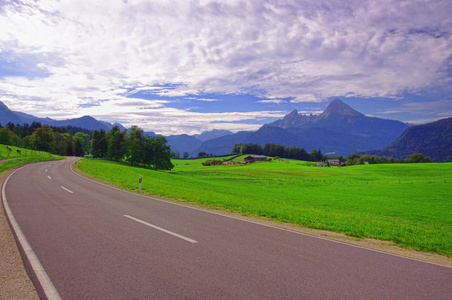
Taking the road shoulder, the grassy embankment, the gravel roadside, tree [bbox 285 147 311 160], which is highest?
tree [bbox 285 147 311 160]

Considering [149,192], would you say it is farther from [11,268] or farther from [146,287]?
[146,287]

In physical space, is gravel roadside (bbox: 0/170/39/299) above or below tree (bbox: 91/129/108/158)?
below

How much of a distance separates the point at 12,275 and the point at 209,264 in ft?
13.3

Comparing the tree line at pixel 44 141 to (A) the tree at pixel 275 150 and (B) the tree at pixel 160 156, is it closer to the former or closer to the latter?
(B) the tree at pixel 160 156

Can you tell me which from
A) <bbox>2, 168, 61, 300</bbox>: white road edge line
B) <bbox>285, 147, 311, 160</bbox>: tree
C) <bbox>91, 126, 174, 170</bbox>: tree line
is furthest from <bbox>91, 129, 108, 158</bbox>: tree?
<bbox>285, 147, 311, 160</bbox>: tree

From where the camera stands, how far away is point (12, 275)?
510 centimetres

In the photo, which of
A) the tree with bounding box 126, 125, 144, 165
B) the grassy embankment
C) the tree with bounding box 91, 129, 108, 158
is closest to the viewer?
the grassy embankment

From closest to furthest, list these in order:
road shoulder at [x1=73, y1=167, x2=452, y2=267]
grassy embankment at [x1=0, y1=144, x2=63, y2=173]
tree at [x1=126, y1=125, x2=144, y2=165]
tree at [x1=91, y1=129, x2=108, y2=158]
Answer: road shoulder at [x1=73, y1=167, x2=452, y2=267]
grassy embankment at [x1=0, y1=144, x2=63, y2=173]
tree at [x1=126, y1=125, x2=144, y2=165]
tree at [x1=91, y1=129, x2=108, y2=158]

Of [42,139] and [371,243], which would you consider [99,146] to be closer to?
[42,139]

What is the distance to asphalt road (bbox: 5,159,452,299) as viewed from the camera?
4578 mm

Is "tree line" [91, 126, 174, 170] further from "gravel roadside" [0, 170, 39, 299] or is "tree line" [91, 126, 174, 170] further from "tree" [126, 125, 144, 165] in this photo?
"gravel roadside" [0, 170, 39, 299]

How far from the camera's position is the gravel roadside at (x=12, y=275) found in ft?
14.5

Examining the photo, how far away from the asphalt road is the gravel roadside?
38 centimetres

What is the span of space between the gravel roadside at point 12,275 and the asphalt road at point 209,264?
1.26ft
